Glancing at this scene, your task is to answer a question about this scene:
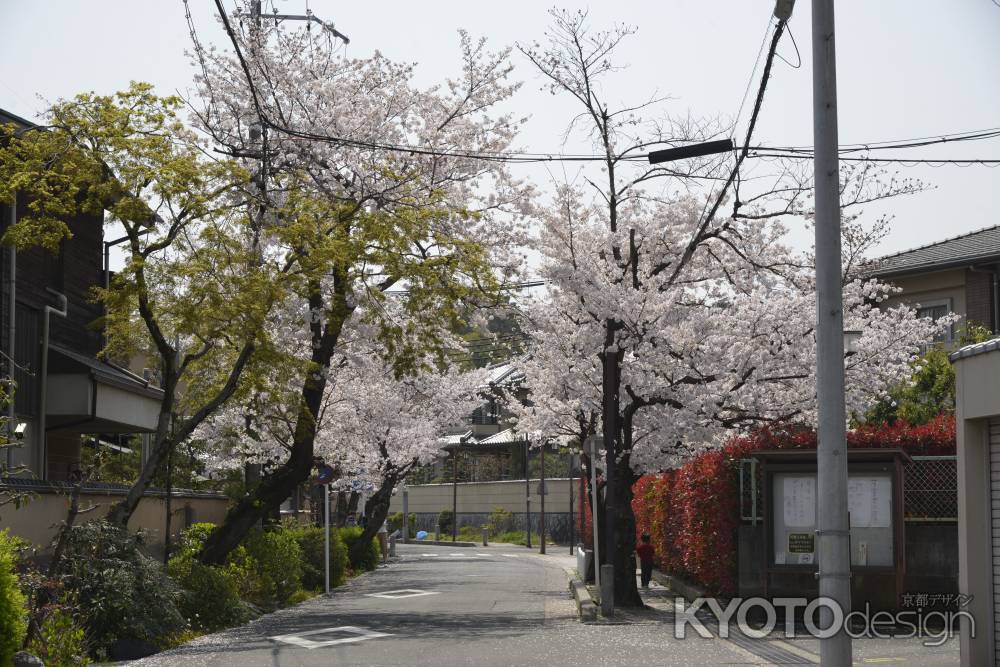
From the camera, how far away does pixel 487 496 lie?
69.9 m

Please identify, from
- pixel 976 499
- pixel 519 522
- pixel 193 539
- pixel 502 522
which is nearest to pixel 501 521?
pixel 502 522

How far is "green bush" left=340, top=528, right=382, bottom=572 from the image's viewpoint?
113 ft

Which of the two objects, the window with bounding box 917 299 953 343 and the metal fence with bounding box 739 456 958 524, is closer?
the metal fence with bounding box 739 456 958 524

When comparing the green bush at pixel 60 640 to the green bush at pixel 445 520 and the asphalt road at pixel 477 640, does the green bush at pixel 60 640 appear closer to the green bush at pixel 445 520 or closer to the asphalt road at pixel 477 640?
A: the asphalt road at pixel 477 640

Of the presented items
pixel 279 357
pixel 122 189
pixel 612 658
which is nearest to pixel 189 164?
pixel 122 189

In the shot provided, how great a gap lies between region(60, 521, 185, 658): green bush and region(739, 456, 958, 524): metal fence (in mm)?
9448

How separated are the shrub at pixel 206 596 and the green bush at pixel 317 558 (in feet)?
24.3

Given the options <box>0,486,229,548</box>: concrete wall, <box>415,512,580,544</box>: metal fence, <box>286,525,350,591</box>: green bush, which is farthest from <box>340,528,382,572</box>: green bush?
<box>415,512,580,544</box>: metal fence

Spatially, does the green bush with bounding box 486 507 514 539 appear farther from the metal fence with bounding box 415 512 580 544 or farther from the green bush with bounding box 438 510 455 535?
the green bush with bounding box 438 510 455 535

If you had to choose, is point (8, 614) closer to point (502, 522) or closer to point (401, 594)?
point (401, 594)

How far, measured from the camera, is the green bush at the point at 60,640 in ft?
38.6

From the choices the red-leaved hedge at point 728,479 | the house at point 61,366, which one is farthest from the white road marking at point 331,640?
the red-leaved hedge at point 728,479

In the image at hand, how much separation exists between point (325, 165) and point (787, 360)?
970 cm

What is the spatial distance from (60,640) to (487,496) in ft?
191
